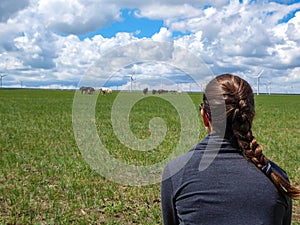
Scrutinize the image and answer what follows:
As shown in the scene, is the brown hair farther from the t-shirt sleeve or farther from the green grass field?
the green grass field

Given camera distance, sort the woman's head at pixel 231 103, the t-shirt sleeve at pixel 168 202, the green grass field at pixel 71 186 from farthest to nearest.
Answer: the green grass field at pixel 71 186
the t-shirt sleeve at pixel 168 202
the woman's head at pixel 231 103

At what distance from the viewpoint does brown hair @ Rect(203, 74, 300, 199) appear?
2.08 metres

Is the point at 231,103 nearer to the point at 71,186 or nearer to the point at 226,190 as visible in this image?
the point at 226,190

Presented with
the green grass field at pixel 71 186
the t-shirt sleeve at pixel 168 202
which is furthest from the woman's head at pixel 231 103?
the green grass field at pixel 71 186

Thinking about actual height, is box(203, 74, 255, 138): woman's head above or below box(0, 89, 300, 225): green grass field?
above

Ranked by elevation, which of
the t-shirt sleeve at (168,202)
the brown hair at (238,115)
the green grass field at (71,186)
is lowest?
the green grass field at (71,186)

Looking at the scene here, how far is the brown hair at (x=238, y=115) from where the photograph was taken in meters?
2.08

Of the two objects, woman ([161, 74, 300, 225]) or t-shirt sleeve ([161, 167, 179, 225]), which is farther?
t-shirt sleeve ([161, 167, 179, 225])

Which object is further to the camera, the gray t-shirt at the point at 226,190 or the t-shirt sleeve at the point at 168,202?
the t-shirt sleeve at the point at 168,202

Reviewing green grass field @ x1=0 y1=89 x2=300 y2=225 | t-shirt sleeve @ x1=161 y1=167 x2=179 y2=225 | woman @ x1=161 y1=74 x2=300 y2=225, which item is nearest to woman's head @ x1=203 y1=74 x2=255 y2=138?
woman @ x1=161 y1=74 x2=300 y2=225

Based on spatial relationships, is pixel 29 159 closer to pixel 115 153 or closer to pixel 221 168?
pixel 115 153

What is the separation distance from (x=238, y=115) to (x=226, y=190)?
40 centimetres

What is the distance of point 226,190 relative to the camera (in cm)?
210

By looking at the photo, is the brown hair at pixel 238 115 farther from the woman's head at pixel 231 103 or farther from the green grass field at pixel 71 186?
the green grass field at pixel 71 186
